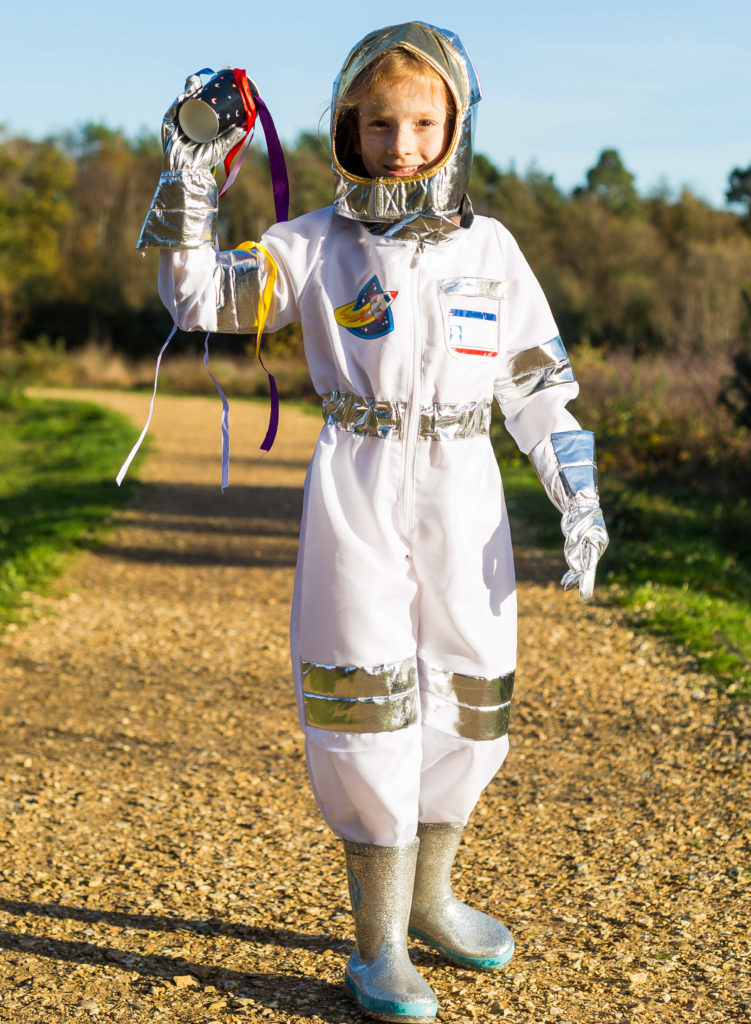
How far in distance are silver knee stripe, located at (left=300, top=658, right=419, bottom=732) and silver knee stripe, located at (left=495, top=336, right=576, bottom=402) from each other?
2.35 feet

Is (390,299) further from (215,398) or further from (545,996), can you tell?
(215,398)

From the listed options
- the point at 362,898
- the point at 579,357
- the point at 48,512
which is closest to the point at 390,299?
the point at 362,898

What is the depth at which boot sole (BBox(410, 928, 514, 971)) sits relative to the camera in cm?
279

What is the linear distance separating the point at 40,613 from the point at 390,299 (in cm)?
464

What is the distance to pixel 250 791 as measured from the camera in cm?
417

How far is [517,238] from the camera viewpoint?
32312 millimetres

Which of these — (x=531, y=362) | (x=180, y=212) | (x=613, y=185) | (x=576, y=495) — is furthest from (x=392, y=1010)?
(x=613, y=185)

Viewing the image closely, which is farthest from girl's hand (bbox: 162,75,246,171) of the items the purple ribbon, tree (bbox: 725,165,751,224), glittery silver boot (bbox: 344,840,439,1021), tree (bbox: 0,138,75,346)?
tree (bbox: 725,165,751,224)

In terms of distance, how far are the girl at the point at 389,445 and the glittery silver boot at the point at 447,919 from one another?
0.17 m

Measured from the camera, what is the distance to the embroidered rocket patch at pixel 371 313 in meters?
2.43

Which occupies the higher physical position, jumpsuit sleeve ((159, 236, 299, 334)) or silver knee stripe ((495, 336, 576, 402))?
jumpsuit sleeve ((159, 236, 299, 334))

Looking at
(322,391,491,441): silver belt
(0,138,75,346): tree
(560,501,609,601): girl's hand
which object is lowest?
(560,501,609,601): girl's hand

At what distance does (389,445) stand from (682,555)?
19.6 ft

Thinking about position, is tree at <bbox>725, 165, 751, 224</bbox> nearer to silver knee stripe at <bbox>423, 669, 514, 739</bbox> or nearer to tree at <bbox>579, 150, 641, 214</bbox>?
tree at <bbox>579, 150, 641, 214</bbox>
